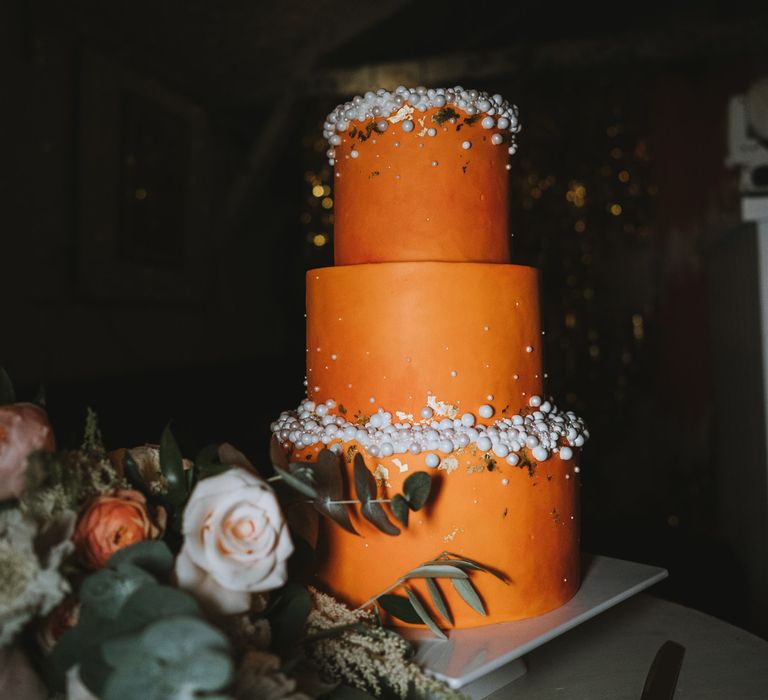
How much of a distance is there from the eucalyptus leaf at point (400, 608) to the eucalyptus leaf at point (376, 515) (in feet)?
0.32

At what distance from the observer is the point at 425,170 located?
109 cm

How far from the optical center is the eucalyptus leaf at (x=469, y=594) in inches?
38.7

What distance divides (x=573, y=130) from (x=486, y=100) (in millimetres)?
3571

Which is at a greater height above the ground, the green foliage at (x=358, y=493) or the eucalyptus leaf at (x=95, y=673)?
the green foliage at (x=358, y=493)

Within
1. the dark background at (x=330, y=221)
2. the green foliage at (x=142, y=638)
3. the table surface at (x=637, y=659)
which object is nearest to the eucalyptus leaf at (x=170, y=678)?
the green foliage at (x=142, y=638)

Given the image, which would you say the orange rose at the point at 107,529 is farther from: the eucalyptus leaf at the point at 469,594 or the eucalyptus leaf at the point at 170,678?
the eucalyptus leaf at the point at 469,594

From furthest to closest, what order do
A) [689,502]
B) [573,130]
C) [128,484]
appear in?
[573,130] < [689,502] < [128,484]

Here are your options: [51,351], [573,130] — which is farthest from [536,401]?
[573,130]

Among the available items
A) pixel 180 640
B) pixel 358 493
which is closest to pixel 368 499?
pixel 358 493

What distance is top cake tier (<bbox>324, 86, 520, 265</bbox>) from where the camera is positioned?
1.10m

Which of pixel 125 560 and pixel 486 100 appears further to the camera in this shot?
pixel 486 100

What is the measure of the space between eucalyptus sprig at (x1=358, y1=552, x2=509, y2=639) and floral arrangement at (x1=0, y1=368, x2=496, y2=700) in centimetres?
7

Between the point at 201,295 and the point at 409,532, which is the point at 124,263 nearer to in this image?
the point at 201,295

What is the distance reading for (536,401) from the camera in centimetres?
111
